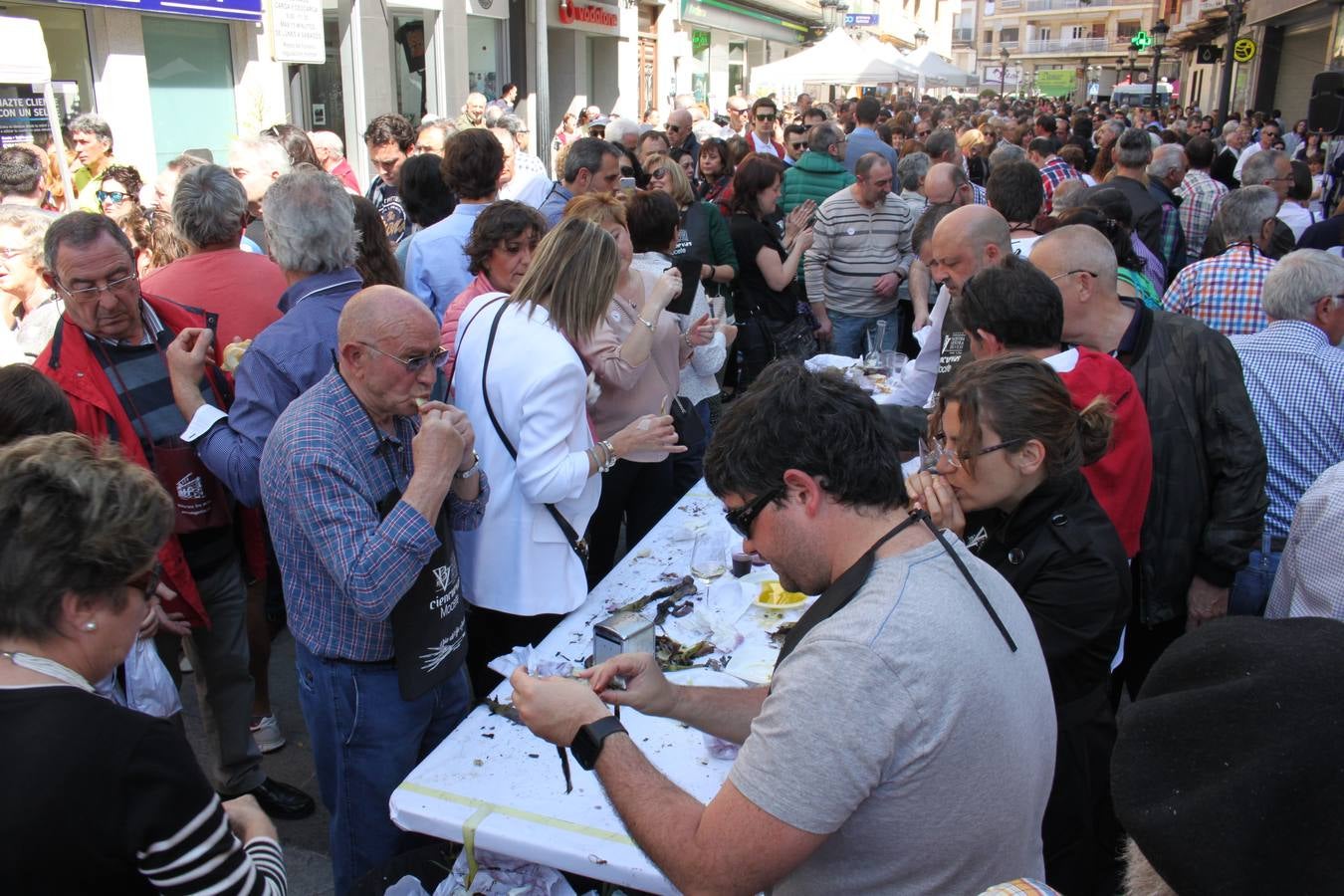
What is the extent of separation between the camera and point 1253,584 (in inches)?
126

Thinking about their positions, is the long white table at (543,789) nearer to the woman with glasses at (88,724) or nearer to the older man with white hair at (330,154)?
the woman with glasses at (88,724)

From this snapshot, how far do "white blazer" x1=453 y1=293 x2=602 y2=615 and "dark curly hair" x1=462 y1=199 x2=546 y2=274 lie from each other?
1.77 feet

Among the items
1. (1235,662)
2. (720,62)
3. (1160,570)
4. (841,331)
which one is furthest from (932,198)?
(720,62)

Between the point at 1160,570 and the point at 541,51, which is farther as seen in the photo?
the point at 541,51

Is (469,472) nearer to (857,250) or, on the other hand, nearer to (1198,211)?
(857,250)

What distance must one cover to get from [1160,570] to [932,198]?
13.0 ft

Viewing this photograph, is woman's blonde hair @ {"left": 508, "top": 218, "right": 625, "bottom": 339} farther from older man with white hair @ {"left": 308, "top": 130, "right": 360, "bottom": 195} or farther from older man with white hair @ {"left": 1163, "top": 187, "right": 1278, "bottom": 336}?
older man with white hair @ {"left": 308, "top": 130, "right": 360, "bottom": 195}

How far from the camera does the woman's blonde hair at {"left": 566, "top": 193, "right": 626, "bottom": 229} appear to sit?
13.1 ft

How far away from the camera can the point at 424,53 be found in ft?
46.1

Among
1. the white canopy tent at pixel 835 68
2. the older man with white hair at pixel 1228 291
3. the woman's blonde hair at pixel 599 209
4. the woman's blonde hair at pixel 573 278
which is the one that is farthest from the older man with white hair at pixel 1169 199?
the white canopy tent at pixel 835 68

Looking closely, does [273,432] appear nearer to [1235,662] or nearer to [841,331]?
[1235,662]

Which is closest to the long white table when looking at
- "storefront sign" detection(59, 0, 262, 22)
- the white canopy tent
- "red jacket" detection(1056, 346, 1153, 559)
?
"red jacket" detection(1056, 346, 1153, 559)

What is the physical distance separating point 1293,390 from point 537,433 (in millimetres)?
2576

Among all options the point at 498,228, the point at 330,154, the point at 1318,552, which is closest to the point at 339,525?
the point at 498,228
